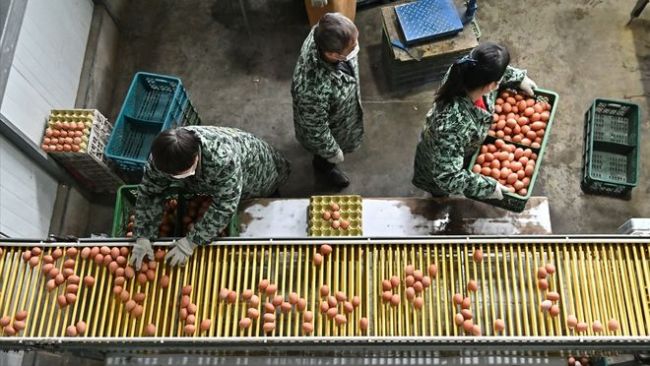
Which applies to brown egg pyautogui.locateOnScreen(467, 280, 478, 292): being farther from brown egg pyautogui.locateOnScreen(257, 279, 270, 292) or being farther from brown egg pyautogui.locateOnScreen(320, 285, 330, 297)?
brown egg pyautogui.locateOnScreen(257, 279, 270, 292)

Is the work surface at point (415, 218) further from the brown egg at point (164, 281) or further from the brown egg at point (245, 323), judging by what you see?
the brown egg at point (245, 323)

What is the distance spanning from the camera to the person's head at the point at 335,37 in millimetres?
3442

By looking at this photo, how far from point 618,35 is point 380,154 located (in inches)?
131

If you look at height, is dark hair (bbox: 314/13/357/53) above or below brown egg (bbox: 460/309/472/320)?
above

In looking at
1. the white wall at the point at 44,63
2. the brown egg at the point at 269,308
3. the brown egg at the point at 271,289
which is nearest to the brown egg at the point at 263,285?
the brown egg at the point at 271,289

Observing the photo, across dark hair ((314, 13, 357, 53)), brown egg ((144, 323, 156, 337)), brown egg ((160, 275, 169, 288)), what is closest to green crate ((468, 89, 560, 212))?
dark hair ((314, 13, 357, 53))

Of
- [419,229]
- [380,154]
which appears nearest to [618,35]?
[380,154]

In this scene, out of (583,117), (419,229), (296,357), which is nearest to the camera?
(296,357)

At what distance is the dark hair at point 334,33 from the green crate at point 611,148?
3.48 meters

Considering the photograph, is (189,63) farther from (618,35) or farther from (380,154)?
(618,35)

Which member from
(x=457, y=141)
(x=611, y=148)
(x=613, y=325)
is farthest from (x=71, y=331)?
(x=611, y=148)

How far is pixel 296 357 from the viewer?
386cm

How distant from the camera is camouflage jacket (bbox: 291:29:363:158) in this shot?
381 cm

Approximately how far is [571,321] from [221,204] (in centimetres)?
245
